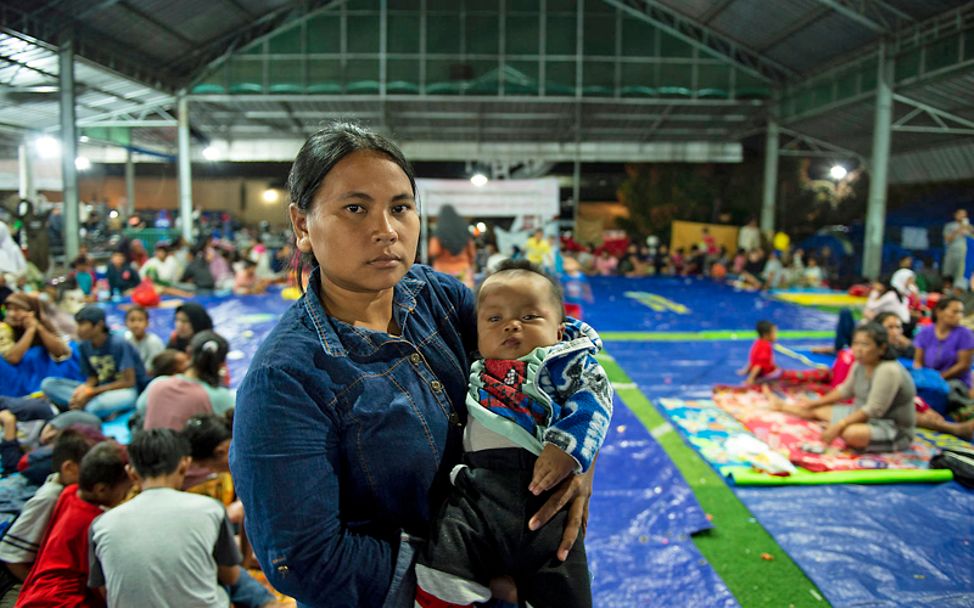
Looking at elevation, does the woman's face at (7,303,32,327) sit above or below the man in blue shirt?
above

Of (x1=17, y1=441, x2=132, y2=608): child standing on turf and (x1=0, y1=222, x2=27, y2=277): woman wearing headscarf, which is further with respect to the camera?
(x1=0, y1=222, x2=27, y2=277): woman wearing headscarf

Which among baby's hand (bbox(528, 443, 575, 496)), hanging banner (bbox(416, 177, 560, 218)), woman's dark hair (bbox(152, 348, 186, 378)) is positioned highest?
hanging banner (bbox(416, 177, 560, 218))

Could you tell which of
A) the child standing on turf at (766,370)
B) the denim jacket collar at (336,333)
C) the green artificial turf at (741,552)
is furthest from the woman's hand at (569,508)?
the child standing on turf at (766,370)

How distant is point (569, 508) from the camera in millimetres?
1387

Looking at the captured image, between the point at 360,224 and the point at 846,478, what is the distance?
417cm

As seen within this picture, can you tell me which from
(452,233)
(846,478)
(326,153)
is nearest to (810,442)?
(846,478)

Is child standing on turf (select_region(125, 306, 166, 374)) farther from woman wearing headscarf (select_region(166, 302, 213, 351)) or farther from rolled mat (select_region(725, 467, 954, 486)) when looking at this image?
rolled mat (select_region(725, 467, 954, 486))

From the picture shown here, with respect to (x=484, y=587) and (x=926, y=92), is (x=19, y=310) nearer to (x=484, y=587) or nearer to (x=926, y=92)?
(x=484, y=587)

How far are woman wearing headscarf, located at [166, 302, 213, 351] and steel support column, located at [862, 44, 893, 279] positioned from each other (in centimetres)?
1349

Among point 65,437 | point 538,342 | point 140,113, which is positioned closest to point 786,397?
point 538,342

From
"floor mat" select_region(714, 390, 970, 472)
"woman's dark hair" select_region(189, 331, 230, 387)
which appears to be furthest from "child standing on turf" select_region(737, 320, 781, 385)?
"woman's dark hair" select_region(189, 331, 230, 387)

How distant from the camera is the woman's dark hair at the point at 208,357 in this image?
4.24 m

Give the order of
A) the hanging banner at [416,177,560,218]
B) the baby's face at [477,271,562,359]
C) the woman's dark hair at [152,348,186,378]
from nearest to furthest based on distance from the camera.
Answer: the baby's face at [477,271,562,359]
the woman's dark hair at [152,348,186,378]
the hanging banner at [416,177,560,218]

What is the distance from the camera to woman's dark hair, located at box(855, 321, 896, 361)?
479 centimetres
